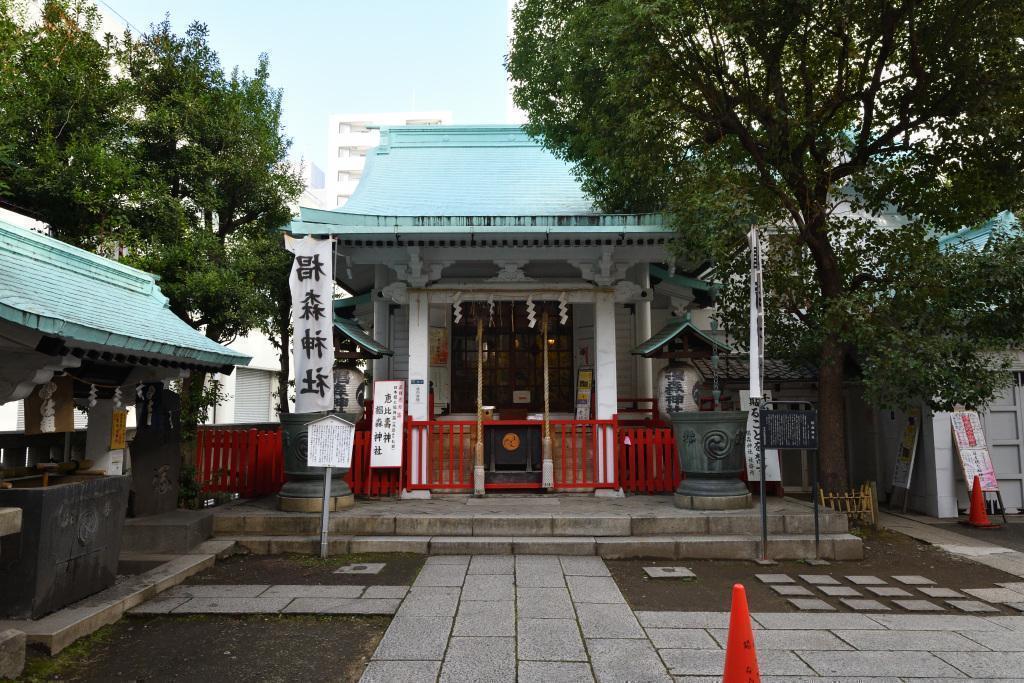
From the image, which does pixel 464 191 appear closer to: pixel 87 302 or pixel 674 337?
pixel 674 337

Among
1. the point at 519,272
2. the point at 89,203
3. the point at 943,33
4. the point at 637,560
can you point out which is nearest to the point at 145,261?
the point at 89,203

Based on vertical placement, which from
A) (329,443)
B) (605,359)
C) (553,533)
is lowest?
(553,533)

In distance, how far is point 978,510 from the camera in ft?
32.4

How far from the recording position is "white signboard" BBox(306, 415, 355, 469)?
7.71 metres

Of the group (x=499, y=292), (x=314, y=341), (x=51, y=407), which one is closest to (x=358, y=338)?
(x=314, y=341)

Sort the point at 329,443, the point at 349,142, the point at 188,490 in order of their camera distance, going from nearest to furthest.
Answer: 1. the point at 329,443
2. the point at 188,490
3. the point at 349,142

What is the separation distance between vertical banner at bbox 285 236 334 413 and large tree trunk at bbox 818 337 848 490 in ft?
23.2

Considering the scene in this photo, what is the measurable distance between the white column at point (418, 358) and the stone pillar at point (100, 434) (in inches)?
175

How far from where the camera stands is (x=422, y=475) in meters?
10.0

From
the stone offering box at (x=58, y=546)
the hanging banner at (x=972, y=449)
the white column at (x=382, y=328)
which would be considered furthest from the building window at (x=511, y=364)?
the stone offering box at (x=58, y=546)

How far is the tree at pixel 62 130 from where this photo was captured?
8.06 m

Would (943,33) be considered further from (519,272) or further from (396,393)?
(396,393)

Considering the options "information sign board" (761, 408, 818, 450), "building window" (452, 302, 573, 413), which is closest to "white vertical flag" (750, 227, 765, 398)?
"information sign board" (761, 408, 818, 450)

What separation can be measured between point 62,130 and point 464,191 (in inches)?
261
